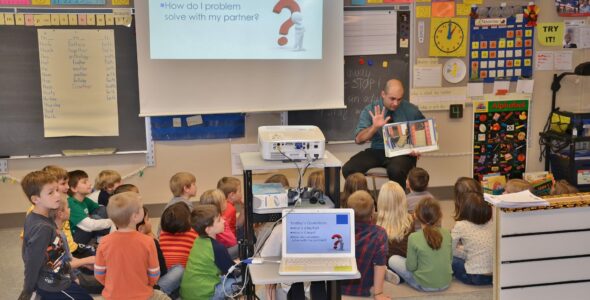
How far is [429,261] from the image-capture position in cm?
414

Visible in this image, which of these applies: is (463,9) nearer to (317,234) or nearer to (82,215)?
(317,234)

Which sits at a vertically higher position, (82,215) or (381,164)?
(381,164)

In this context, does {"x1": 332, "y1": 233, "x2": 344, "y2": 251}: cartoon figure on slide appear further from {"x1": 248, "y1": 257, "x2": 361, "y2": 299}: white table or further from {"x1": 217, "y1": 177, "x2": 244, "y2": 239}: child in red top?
{"x1": 217, "y1": 177, "x2": 244, "y2": 239}: child in red top

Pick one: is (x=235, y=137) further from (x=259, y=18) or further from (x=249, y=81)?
(x=259, y=18)

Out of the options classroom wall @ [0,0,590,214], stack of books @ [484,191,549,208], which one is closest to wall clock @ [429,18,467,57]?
classroom wall @ [0,0,590,214]

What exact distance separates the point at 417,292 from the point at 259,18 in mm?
2750

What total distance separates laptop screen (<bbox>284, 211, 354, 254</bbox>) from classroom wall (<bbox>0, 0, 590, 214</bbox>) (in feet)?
9.35

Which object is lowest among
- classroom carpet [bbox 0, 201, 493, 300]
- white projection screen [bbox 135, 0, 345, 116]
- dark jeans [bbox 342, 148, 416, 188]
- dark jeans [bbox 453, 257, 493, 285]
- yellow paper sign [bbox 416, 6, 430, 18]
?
classroom carpet [bbox 0, 201, 493, 300]

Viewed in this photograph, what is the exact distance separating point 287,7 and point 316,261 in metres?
3.12

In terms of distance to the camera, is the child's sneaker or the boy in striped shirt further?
the child's sneaker

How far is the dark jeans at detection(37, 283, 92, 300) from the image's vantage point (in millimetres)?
3523

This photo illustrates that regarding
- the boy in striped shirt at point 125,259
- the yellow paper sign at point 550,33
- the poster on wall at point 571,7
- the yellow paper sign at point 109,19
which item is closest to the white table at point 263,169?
the boy in striped shirt at point 125,259

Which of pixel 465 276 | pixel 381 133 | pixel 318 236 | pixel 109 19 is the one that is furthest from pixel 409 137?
pixel 109 19

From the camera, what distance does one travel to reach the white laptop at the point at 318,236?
326cm
